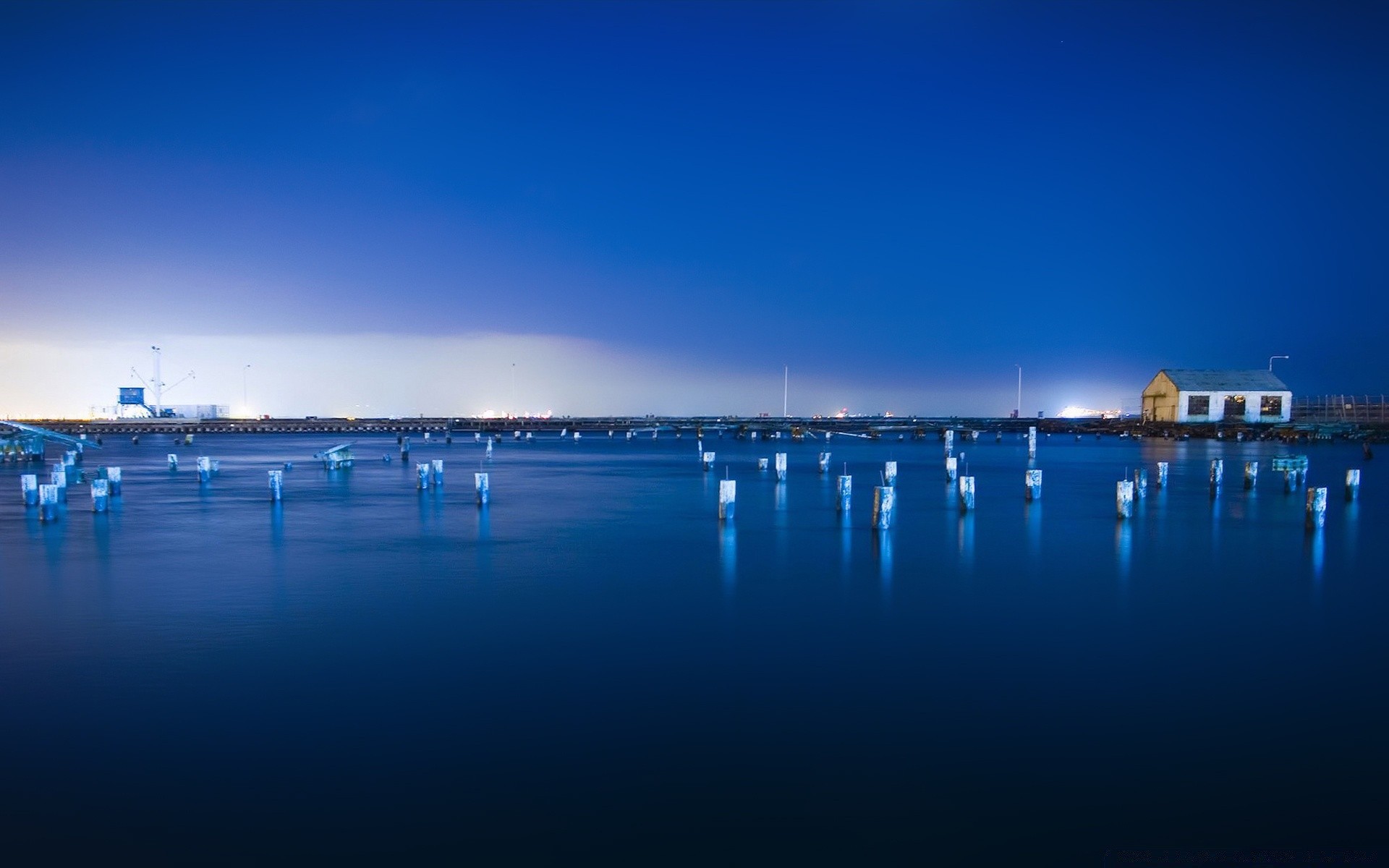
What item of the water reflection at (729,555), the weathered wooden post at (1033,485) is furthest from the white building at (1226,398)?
the water reflection at (729,555)

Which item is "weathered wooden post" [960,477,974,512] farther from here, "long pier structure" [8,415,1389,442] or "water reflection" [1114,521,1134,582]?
"long pier structure" [8,415,1389,442]

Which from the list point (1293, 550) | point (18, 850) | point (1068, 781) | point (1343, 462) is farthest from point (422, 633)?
point (1343, 462)

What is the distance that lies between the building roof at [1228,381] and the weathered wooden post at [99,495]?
257ft

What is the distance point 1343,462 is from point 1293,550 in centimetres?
3439

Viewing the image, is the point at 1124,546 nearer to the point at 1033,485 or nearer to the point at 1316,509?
the point at 1316,509

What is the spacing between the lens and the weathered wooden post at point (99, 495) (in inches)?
886

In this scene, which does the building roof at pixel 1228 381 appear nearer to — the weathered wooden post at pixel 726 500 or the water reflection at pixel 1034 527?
the water reflection at pixel 1034 527

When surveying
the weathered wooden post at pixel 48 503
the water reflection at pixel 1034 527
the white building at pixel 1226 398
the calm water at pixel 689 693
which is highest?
the white building at pixel 1226 398

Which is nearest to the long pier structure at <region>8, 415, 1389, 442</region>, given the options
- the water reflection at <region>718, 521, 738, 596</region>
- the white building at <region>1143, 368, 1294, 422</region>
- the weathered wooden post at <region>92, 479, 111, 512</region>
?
the white building at <region>1143, 368, 1294, 422</region>

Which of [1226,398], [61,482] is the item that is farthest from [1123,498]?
[1226,398]

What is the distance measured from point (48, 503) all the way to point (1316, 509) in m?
30.6

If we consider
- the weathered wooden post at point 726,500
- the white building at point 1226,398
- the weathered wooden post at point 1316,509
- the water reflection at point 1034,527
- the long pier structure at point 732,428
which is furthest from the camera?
the white building at point 1226,398

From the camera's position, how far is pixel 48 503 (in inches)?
851

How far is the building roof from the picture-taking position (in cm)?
7319
